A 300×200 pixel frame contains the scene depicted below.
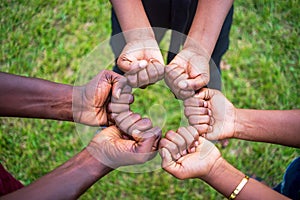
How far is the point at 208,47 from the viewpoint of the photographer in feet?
4.75

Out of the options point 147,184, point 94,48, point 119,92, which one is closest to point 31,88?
point 119,92

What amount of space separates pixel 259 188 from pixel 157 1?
0.81 metres

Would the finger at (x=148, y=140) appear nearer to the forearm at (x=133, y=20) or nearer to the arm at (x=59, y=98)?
the arm at (x=59, y=98)

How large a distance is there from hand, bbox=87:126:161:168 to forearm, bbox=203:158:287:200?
0.77ft

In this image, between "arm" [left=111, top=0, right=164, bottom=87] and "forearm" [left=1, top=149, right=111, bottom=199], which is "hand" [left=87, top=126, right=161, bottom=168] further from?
"arm" [left=111, top=0, right=164, bottom=87]

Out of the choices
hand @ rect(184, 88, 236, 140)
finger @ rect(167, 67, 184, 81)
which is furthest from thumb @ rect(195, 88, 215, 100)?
finger @ rect(167, 67, 184, 81)

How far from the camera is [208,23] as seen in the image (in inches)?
56.8

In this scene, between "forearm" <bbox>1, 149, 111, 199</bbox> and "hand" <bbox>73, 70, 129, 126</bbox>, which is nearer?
"forearm" <bbox>1, 149, 111, 199</bbox>

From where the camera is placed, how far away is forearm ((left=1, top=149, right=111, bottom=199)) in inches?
46.4

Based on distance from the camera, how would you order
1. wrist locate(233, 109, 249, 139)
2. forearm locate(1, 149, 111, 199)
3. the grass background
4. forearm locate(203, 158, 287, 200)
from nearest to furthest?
forearm locate(1, 149, 111, 199), forearm locate(203, 158, 287, 200), wrist locate(233, 109, 249, 139), the grass background

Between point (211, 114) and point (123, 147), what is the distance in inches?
13.9

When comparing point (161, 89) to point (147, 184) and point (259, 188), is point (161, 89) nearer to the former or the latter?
point (147, 184)

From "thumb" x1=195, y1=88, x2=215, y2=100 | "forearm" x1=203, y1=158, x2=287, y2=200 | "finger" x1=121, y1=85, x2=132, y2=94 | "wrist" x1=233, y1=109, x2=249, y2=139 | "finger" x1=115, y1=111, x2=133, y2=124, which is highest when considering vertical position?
"finger" x1=121, y1=85, x2=132, y2=94

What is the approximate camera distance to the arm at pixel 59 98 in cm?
133
